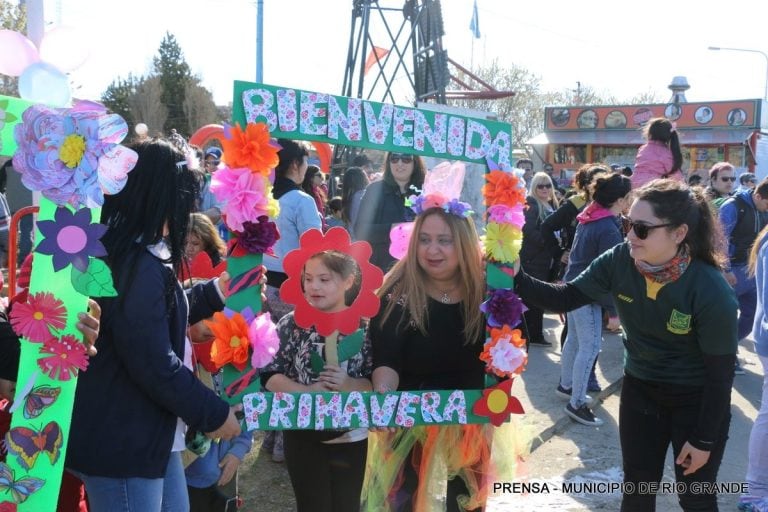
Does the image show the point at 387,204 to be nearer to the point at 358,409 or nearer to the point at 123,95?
the point at 358,409

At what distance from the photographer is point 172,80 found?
126 ft

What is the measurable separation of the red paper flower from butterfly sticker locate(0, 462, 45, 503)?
Answer: 107cm

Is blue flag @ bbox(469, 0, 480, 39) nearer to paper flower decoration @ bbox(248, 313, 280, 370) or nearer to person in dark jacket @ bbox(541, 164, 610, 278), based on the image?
person in dark jacket @ bbox(541, 164, 610, 278)

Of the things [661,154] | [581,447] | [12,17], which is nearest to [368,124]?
[581,447]

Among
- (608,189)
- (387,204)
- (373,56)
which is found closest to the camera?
(387,204)

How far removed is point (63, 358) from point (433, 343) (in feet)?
4.81

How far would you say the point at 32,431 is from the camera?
1.95 meters

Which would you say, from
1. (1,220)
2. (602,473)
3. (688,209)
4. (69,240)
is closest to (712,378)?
(688,209)

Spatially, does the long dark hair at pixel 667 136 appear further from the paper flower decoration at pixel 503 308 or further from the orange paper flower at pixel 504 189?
the paper flower decoration at pixel 503 308

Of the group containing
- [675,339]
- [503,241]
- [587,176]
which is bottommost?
[675,339]

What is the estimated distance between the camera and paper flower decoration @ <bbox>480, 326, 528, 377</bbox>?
2732 millimetres

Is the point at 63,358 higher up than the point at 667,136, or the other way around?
the point at 667,136

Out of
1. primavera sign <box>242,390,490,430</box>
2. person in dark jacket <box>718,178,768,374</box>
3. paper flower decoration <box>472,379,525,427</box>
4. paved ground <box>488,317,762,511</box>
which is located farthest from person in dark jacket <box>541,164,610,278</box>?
primavera sign <box>242,390,490,430</box>

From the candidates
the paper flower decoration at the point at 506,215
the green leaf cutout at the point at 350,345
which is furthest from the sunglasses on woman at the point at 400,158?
the green leaf cutout at the point at 350,345
